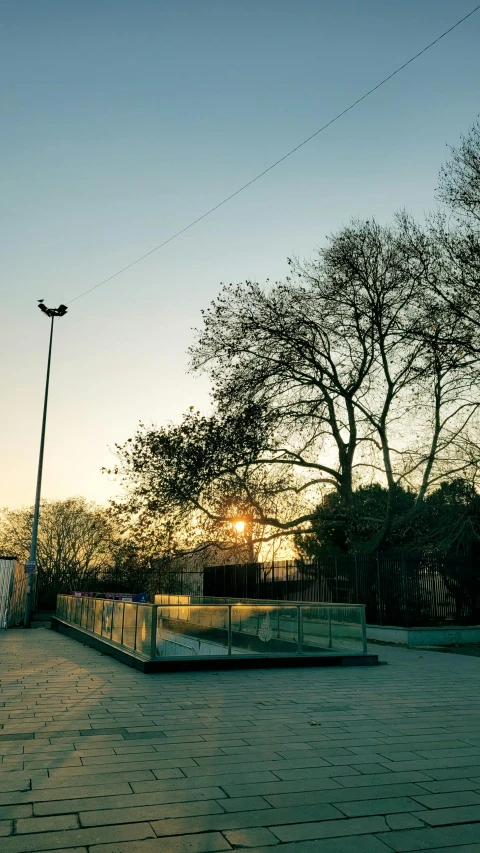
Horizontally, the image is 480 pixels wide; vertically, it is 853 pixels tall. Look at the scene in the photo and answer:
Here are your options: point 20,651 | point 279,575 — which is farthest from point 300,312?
point 20,651

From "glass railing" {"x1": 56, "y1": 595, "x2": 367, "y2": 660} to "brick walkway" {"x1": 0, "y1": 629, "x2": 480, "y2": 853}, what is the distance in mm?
1620

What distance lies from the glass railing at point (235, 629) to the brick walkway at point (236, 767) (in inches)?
63.8

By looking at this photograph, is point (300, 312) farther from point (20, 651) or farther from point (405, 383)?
point (20, 651)

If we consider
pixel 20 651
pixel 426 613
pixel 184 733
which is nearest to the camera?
pixel 184 733

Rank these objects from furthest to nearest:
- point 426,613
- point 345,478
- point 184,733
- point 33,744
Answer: point 345,478 → point 426,613 → point 184,733 → point 33,744

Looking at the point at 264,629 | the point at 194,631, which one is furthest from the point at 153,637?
the point at 264,629

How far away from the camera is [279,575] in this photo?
26.5m

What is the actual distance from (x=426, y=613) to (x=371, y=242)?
1204 cm

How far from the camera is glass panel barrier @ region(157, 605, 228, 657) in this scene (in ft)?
41.4

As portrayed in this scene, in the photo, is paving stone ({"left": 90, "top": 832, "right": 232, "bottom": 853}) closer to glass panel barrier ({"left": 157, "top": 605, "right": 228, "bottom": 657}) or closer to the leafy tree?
glass panel barrier ({"left": 157, "top": 605, "right": 228, "bottom": 657})

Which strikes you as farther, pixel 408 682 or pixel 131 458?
pixel 131 458

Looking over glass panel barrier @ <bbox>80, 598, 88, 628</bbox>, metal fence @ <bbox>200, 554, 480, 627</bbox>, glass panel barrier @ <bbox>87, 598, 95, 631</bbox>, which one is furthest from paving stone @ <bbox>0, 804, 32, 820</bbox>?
metal fence @ <bbox>200, 554, 480, 627</bbox>

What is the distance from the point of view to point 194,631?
1328 cm

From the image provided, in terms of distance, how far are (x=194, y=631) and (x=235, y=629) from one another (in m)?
0.79
